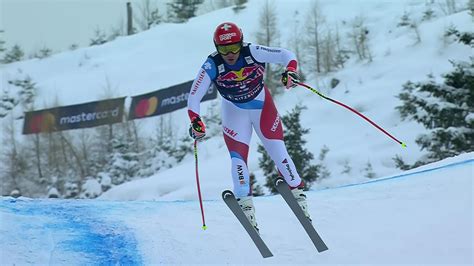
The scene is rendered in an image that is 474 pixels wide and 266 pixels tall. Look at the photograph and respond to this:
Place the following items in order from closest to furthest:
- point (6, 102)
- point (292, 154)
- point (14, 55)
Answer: point (292, 154) → point (6, 102) → point (14, 55)

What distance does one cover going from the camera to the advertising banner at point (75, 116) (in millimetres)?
26094

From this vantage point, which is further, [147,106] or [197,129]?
[147,106]

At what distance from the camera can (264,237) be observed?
17.4ft

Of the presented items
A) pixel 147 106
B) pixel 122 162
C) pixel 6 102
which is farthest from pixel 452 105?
pixel 6 102

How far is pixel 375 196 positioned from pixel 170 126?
21.3 m

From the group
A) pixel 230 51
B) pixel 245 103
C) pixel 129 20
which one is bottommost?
pixel 245 103

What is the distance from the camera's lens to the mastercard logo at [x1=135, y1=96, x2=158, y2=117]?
2697 cm

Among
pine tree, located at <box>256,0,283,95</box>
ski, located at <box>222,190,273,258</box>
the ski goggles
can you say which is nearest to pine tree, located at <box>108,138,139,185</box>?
pine tree, located at <box>256,0,283,95</box>

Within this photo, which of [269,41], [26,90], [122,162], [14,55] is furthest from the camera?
[14,55]

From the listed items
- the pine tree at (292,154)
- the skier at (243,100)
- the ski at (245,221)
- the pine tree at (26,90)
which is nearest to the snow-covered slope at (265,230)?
the ski at (245,221)

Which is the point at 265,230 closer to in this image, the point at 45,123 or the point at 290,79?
the point at 290,79

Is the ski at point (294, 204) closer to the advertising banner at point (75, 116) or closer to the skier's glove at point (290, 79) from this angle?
the skier's glove at point (290, 79)

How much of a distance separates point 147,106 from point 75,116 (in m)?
3.60

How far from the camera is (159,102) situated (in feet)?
88.2
